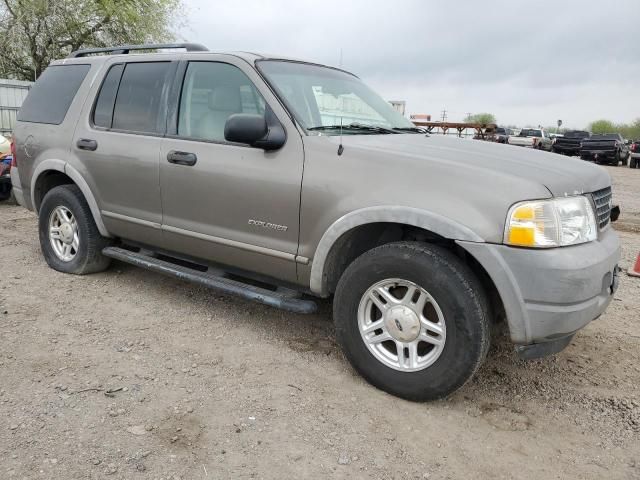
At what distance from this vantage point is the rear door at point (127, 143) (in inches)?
155

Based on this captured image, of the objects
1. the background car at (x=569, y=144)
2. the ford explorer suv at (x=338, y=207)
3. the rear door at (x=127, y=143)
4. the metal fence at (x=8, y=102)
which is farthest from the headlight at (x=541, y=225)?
the background car at (x=569, y=144)

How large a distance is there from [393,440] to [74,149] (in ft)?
11.4

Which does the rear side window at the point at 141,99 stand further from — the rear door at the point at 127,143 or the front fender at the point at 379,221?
the front fender at the point at 379,221

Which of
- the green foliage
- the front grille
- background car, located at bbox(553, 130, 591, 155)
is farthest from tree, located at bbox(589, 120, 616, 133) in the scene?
the front grille

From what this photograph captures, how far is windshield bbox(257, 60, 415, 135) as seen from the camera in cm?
342

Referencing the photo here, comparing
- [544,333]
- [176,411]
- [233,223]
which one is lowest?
[176,411]

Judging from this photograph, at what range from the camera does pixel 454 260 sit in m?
2.76

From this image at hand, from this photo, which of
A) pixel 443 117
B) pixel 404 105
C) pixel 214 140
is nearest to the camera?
pixel 214 140

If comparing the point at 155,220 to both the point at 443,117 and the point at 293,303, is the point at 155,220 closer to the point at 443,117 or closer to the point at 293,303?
the point at 293,303

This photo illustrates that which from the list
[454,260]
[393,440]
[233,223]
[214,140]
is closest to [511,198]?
[454,260]

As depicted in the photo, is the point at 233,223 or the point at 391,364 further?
the point at 233,223

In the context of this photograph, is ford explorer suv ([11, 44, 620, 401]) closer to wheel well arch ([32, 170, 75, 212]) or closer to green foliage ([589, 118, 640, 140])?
wheel well arch ([32, 170, 75, 212])

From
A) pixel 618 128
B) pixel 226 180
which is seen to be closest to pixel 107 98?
pixel 226 180

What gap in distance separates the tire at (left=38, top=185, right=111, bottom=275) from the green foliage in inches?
2528
